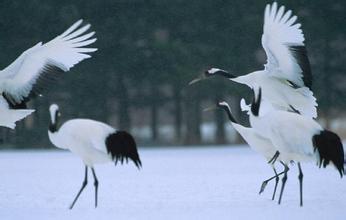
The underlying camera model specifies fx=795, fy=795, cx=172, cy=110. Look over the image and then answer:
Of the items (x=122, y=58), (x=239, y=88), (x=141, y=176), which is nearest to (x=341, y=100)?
(x=239, y=88)

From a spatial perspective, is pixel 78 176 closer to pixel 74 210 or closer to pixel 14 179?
pixel 14 179

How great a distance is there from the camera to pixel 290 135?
6.67 m

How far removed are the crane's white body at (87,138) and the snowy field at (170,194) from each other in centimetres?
44

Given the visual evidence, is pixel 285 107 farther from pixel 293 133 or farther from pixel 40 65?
pixel 40 65

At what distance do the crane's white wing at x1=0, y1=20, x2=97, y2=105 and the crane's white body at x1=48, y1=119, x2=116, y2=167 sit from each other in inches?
28.9

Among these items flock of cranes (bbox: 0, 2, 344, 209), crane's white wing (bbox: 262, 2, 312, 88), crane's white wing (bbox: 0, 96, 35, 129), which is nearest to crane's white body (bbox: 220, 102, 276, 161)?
flock of cranes (bbox: 0, 2, 344, 209)

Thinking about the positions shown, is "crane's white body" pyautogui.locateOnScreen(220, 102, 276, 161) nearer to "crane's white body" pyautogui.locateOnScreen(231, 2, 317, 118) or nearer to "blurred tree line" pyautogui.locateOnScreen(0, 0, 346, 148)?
"crane's white body" pyautogui.locateOnScreen(231, 2, 317, 118)

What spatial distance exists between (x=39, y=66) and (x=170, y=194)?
5.73 feet

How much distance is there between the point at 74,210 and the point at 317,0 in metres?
16.2

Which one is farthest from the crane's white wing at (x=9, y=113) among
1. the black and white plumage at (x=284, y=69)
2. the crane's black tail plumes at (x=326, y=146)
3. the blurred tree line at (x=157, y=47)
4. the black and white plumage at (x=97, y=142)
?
the blurred tree line at (x=157, y=47)

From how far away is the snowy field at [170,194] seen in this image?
6.15m

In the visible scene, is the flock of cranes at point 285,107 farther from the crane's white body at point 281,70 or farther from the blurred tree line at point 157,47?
the blurred tree line at point 157,47

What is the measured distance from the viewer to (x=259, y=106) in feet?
23.5

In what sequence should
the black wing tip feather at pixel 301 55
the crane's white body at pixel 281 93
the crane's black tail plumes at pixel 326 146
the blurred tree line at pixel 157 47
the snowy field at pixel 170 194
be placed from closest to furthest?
the snowy field at pixel 170 194, the crane's black tail plumes at pixel 326 146, the black wing tip feather at pixel 301 55, the crane's white body at pixel 281 93, the blurred tree line at pixel 157 47
